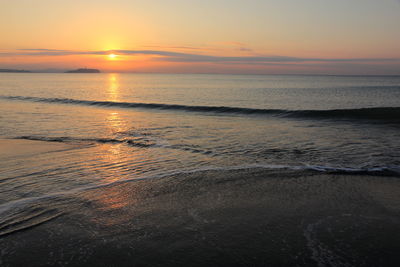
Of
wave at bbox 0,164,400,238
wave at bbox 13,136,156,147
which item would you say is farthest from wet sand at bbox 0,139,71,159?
wave at bbox 0,164,400,238

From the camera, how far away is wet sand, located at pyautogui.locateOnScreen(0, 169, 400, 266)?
4.42m

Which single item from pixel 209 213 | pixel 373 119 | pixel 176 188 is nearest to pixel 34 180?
pixel 176 188

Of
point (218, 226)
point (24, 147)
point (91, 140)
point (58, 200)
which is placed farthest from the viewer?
point (91, 140)

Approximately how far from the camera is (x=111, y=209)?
612cm

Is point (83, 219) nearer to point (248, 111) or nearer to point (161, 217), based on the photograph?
point (161, 217)

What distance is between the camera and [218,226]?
17.6 ft

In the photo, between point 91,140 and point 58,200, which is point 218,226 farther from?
point 91,140

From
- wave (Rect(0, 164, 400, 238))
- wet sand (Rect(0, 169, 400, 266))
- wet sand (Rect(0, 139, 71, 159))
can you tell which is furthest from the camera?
wet sand (Rect(0, 139, 71, 159))

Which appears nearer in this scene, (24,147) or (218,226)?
(218,226)

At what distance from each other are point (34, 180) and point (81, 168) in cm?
150

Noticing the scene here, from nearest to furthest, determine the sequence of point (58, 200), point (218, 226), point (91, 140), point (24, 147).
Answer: point (218, 226)
point (58, 200)
point (24, 147)
point (91, 140)

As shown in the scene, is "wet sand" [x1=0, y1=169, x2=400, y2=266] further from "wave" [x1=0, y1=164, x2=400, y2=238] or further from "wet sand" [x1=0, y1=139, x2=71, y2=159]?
"wet sand" [x1=0, y1=139, x2=71, y2=159]

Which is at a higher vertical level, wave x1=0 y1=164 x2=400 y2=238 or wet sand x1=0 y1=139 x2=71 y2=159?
wave x1=0 y1=164 x2=400 y2=238

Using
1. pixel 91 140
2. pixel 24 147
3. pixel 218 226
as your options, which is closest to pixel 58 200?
pixel 218 226
